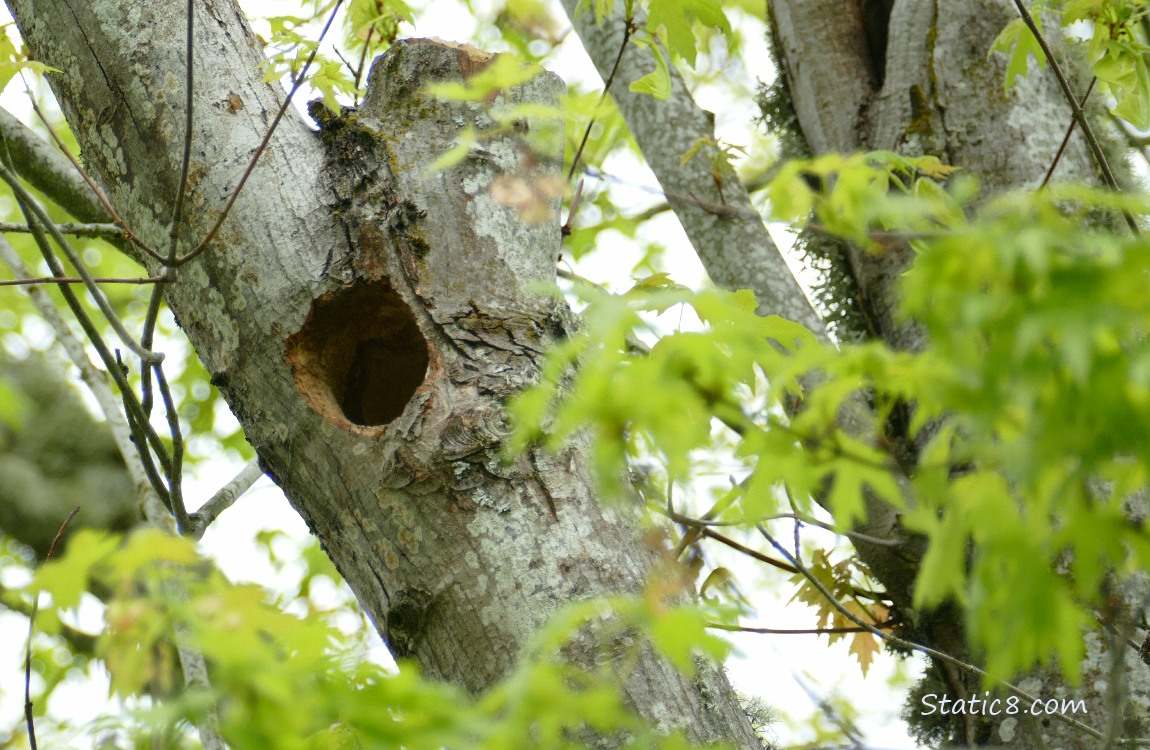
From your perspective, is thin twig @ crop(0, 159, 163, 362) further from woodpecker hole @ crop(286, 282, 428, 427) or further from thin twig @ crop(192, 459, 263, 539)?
thin twig @ crop(192, 459, 263, 539)

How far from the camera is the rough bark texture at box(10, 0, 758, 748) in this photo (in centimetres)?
144

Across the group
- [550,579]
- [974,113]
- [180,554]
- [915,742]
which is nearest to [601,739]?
[550,579]

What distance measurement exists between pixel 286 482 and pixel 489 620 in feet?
1.59

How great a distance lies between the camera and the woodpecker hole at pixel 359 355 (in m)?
1.65

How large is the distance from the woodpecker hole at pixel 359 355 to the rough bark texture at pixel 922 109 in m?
1.13

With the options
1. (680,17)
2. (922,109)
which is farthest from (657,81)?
(922,109)

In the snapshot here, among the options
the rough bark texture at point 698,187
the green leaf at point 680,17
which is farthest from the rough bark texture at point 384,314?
the rough bark texture at point 698,187

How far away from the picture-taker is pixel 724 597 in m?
2.24

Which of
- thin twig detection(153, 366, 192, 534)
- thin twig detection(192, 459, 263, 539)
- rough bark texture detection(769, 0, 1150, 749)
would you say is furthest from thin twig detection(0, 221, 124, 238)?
rough bark texture detection(769, 0, 1150, 749)

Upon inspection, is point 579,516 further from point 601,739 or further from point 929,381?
point 929,381

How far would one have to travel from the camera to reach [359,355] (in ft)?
6.36

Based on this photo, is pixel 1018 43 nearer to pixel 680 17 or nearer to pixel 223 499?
pixel 680 17

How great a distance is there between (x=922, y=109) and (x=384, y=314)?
5.07 ft

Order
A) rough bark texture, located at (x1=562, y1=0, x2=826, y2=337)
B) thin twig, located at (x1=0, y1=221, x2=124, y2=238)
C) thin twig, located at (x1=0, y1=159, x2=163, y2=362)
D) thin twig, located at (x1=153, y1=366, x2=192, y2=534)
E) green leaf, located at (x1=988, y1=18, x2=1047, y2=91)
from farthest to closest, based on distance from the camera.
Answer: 1. rough bark texture, located at (x1=562, y1=0, x2=826, y2=337)
2. green leaf, located at (x1=988, y1=18, x2=1047, y2=91)
3. thin twig, located at (x1=0, y1=221, x2=124, y2=238)
4. thin twig, located at (x1=153, y1=366, x2=192, y2=534)
5. thin twig, located at (x1=0, y1=159, x2=163, y2=362)
